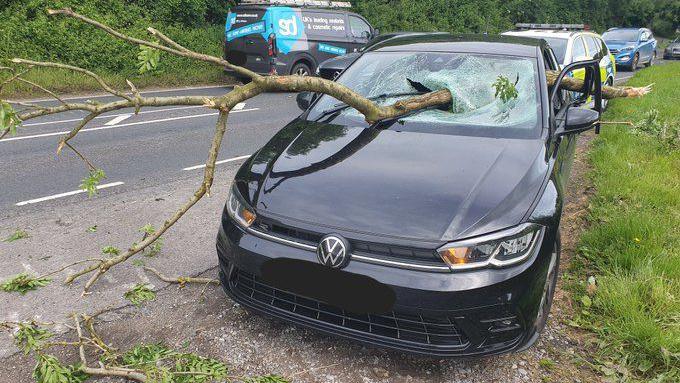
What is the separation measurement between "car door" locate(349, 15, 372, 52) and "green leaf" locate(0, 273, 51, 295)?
13266 millimetres

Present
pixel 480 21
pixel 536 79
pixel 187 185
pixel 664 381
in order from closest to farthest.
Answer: pixel 664 381 < pixel 536 79 < pixel 187 185 < pixel 480 21

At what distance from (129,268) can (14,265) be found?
815 millimetres

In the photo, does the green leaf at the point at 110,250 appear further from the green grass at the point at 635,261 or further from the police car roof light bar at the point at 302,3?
the police car roof light bar at the point at 302,3

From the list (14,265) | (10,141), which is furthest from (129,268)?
(10,141)

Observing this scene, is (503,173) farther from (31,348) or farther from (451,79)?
(31,348)

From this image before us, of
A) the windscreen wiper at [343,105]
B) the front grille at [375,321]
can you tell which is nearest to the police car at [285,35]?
the windscreen wiper at [343,105]

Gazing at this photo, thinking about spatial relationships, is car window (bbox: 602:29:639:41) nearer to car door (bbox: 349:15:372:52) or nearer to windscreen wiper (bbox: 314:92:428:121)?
car door (bbox: 349:15:372:52)

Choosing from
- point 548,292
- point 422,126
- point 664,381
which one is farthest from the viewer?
point 422,126

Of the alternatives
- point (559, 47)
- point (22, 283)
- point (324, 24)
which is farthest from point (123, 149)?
point (324, 24)

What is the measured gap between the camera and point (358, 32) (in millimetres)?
16156

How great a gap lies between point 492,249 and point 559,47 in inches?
304

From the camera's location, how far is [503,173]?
2.87 meters

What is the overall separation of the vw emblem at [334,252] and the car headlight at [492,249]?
43 centimetres

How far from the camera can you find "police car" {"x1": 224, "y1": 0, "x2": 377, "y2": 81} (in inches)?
546
